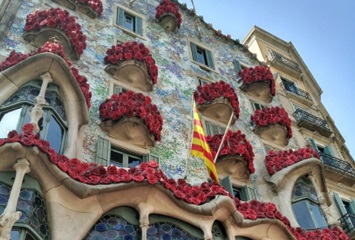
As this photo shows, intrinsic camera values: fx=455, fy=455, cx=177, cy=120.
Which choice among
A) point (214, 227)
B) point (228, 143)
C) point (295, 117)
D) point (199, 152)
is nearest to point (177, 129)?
point (228, 143)

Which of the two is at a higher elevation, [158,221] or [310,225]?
[310,225]

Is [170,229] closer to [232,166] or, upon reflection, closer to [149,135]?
[149,135]

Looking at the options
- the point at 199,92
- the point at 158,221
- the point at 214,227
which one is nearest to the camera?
the point at 158,221

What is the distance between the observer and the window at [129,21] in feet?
60.6

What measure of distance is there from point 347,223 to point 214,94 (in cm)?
676

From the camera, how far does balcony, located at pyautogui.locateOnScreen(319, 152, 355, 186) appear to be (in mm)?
18688

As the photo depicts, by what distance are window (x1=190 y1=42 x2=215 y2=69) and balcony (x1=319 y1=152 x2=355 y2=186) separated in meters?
6.34

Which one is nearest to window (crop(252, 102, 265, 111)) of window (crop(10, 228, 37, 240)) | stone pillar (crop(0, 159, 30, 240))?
stone pillar (crop(0, 159, 30, 240))

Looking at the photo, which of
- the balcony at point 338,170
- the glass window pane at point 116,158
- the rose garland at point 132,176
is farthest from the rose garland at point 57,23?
the balcony at point 338,170

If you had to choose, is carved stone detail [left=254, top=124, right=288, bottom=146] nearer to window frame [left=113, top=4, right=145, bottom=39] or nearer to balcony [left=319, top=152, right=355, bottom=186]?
balcony [left=319, top=152, right=355, bottom=186]

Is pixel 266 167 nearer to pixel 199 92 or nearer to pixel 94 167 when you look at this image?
pixel 199 92

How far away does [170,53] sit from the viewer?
61.5ft

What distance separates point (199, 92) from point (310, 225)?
6.17 meters

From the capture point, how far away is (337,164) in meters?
19.6
